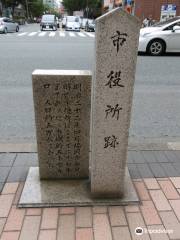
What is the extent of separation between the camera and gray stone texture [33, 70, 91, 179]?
→ 2.65 metres

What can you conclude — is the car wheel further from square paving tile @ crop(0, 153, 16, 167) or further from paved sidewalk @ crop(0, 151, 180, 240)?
square paving tile @ crop(0, 153, 16, 167)

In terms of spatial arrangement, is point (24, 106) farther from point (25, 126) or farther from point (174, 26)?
point (174, 26)

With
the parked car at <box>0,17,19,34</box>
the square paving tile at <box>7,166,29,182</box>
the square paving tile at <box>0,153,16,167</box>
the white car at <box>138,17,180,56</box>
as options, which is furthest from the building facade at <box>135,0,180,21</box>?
the square paving tile at <box>7,166,29,182</box>

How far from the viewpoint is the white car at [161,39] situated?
36.3 feet

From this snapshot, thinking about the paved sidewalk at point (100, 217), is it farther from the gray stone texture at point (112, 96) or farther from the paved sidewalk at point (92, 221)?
the gray stone texture at point (112, 96)

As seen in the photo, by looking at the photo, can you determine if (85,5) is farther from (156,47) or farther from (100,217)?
(100,217)

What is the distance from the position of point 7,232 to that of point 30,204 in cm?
37

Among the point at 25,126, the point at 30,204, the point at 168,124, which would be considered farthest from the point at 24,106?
the point at 30,204

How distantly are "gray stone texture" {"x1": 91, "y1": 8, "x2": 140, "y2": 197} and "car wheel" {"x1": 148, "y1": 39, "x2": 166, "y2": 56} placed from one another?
30.9 ft

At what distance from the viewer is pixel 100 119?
8.19ft

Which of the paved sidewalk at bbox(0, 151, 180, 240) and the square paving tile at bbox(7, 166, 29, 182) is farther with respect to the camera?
the square paving tile at bbox(7, 166, 29, 182)

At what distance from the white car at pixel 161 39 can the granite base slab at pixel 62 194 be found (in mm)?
9004

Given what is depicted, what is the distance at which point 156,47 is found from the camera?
11375mm

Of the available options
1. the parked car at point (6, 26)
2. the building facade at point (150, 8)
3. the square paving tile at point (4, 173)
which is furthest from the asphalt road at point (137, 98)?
the building facade at point (150, 8)
